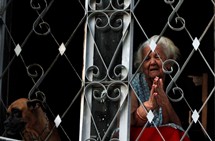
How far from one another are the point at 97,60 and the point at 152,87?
472 millimetres

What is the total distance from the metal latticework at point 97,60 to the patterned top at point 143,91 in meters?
0.12

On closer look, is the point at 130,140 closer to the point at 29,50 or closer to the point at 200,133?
the point at 200,133

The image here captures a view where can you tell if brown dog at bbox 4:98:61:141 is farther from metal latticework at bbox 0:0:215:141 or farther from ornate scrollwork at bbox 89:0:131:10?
ornate scrollwork at bbox 89:0:131:10

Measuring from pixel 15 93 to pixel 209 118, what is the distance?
1.62 m

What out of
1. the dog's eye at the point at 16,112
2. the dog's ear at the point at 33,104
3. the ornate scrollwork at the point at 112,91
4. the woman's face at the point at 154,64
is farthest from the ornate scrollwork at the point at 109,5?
the dog's eye at the point at 16,112

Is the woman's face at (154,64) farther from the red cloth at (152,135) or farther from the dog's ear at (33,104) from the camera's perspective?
the dog's ear at (33,104)

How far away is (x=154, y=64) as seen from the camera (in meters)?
6.85

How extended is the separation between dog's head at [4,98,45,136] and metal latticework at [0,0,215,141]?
53mm

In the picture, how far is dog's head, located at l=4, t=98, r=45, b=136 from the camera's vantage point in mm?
6520

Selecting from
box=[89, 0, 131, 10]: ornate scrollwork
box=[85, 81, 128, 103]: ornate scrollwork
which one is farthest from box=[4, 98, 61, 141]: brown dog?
box=[89, 0, 131, 10]: ornate scrollwork

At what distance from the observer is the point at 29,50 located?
7441 millimetres

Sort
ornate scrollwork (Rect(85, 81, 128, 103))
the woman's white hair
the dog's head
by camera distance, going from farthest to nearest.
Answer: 1. the woman's white hair
2. the dog's head
3. ornate scrollwork (Rect(85, 81, 128, 103))

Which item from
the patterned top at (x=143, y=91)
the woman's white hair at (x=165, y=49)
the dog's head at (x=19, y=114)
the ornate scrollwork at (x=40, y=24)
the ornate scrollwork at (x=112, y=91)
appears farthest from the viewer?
the woman's white hair at (x=165, y=49)

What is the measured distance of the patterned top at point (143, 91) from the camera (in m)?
6.63
